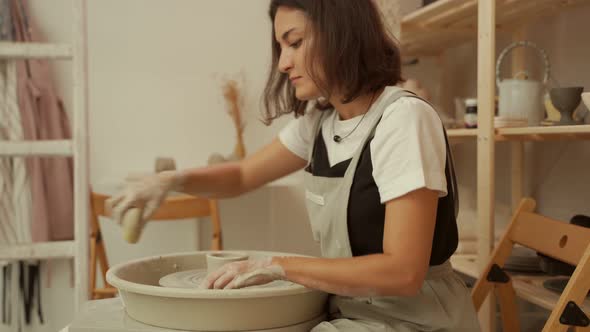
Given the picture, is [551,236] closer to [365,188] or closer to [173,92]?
[365,188]

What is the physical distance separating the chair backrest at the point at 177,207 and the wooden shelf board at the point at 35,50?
507mm

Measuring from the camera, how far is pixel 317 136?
1379mm

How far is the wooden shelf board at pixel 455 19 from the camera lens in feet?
6.36

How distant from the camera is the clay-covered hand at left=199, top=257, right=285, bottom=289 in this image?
1011 mm

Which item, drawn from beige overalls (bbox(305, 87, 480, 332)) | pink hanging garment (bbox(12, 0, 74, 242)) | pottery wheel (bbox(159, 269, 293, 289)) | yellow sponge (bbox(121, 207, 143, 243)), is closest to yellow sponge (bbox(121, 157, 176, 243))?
yellow sponge (bbox(121, 207, 143, 243))

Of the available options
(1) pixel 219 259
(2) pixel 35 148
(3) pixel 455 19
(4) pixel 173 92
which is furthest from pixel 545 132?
(4) pixel 173 92

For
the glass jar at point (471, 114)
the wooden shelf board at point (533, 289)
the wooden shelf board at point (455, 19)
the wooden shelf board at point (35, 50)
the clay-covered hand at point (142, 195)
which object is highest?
the wooden shelf board at point (455, 19)

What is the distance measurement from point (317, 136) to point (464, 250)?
1005 mm

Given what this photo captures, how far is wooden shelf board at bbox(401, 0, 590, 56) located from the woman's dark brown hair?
2.53 ft

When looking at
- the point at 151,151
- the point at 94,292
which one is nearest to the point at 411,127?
the point at 94,292

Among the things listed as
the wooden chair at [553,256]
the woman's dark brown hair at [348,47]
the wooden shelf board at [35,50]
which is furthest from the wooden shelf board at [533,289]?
the wooden shelf board at [35,50]

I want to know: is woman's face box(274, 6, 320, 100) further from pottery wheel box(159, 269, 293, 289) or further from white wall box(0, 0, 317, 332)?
white wall box(0, 0, 317, 332)

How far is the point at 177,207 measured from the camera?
2.24 meters

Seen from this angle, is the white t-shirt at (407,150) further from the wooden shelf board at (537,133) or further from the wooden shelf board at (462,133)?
the wooden shelf board at (462,133)
